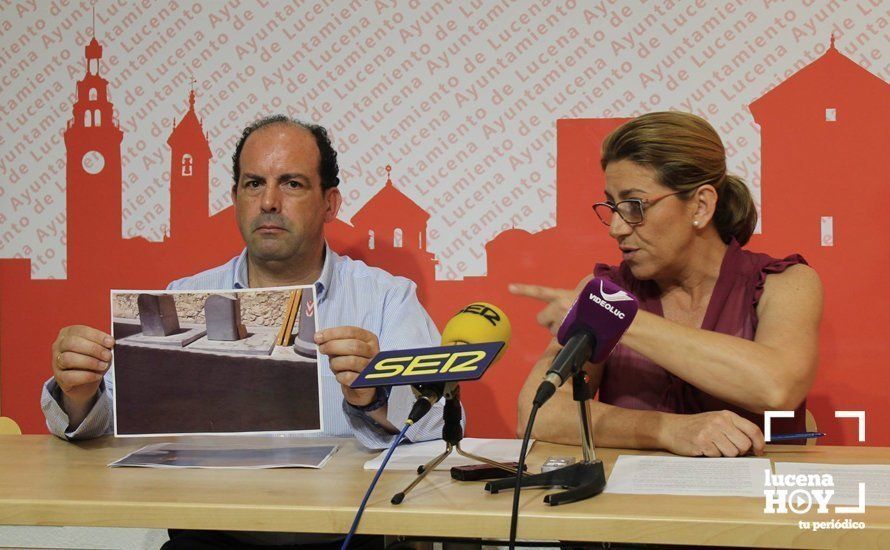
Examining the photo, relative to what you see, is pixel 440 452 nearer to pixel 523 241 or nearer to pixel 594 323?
pixel 594 323

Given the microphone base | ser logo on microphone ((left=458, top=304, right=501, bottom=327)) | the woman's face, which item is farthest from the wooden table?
the woman's face

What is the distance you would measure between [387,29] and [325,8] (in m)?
0.24

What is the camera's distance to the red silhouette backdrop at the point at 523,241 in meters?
2.76

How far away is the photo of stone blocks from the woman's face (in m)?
0.83

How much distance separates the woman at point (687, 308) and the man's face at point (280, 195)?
824 mm

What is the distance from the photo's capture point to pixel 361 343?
1.71 m

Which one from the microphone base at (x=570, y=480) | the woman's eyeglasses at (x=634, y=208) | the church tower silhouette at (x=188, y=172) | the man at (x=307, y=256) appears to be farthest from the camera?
the church tower silhouette at (x=188, y=172)

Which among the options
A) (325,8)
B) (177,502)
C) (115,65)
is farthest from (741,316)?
(115,65)

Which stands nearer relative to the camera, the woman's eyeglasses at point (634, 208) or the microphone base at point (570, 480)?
the microphone base at point (570, 480)

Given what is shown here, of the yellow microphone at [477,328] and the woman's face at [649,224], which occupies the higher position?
the woman's face at [649,224]

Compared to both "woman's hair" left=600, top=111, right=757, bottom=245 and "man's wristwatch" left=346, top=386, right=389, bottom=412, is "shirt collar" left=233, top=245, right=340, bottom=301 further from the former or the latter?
"woman's hair" left=600, top=111, right=757, bottom=245

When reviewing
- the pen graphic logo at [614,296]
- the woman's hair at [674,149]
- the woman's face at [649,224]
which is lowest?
the pen graphic logo at [614,296]

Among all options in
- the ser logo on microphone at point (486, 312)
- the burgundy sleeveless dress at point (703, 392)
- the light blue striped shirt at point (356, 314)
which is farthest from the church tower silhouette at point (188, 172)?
the ser logo on microphone at point (486, 312)

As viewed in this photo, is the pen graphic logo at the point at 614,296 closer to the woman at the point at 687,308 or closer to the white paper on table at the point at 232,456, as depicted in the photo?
the woman at the point at 687,308
